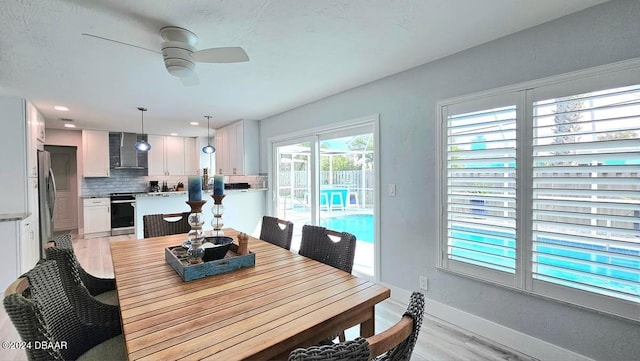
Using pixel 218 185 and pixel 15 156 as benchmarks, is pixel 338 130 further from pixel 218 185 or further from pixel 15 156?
pixel 15 156

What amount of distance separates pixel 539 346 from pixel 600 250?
790 mm

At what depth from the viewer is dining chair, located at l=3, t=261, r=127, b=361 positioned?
0.89 m

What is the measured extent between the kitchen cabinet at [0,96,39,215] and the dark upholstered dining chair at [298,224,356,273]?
12.7 ft

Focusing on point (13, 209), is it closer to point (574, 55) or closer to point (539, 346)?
point (539, 346)

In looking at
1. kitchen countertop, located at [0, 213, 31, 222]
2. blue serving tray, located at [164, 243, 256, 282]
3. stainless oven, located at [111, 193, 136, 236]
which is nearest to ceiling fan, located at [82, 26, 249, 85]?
blue serving tray, located at [164, 243, 256, 282]

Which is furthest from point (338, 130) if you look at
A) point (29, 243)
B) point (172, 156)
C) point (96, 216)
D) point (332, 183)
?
point (96, 216)

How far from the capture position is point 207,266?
1528 millimetres

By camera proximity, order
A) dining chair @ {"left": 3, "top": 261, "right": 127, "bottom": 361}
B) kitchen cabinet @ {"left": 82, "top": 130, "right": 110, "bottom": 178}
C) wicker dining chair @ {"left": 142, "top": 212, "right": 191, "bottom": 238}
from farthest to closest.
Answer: kitchen cabinet @ {"left": 82, "top": 130, "right": 110, "bottom": 178} → wicker dining chair @ {"left": 142, "top": 212, "right": 191, "bottom": 238} → dining chair @ {"left": 3, "top": 261, "right": 127, "bottom": 361}

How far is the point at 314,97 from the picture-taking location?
3740 mm

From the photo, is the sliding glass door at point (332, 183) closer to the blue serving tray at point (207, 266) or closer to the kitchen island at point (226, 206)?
the kitchen island at point (226, 206)

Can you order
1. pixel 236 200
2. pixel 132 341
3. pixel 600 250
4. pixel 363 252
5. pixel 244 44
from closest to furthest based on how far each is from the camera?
pixel 132 341 < pixel 600 250 < pixel 244 44 < pixel 363 252 < pixel 236 200

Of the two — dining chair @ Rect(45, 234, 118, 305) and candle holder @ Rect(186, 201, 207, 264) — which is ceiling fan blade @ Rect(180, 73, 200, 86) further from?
dining chair @ Rect(45, 234, 118, 305)

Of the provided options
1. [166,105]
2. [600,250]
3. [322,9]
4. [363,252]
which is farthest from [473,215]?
[166,105]

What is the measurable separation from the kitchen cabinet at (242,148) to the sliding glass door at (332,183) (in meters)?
0.55
